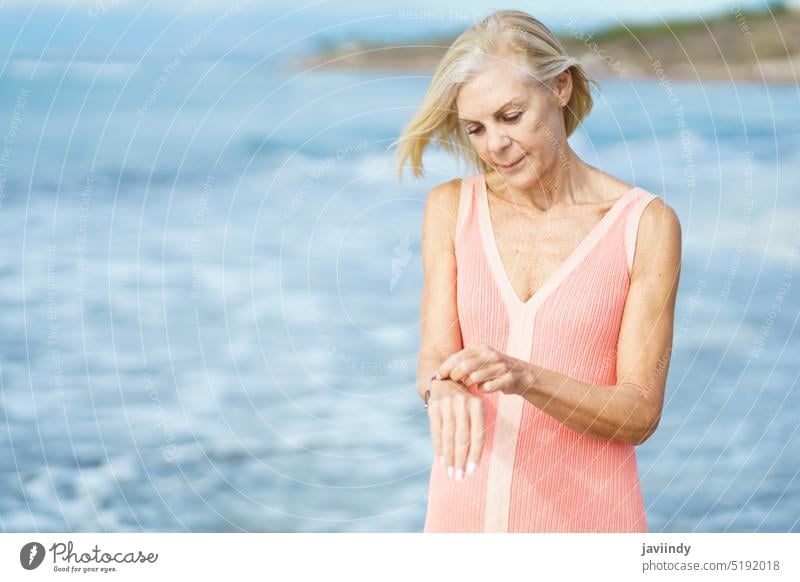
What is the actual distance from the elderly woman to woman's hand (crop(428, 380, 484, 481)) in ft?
0.04

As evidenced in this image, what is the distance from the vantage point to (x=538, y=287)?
→ 4.23 feet

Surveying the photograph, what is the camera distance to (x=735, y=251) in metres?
1.67

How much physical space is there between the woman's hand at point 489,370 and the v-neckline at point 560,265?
14cm

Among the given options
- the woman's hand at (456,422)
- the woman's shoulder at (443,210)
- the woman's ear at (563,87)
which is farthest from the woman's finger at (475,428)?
the woman's ear at (563,87)

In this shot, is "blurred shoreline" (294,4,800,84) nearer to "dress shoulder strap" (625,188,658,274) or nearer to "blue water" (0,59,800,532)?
"blue water" (0,59,800,532)

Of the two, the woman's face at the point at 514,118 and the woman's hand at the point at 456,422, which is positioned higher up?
the woman's face at the point at 514,118

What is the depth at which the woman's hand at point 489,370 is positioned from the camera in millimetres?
1130

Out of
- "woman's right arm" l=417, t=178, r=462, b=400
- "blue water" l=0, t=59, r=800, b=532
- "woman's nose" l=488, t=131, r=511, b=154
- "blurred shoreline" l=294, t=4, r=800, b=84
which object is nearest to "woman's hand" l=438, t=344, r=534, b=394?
"woman's right arm" l=417, t=178, r=462, b=400

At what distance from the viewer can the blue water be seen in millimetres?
1609

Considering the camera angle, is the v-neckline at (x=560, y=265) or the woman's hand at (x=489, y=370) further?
the v-neckline at (x=560, y=265)
